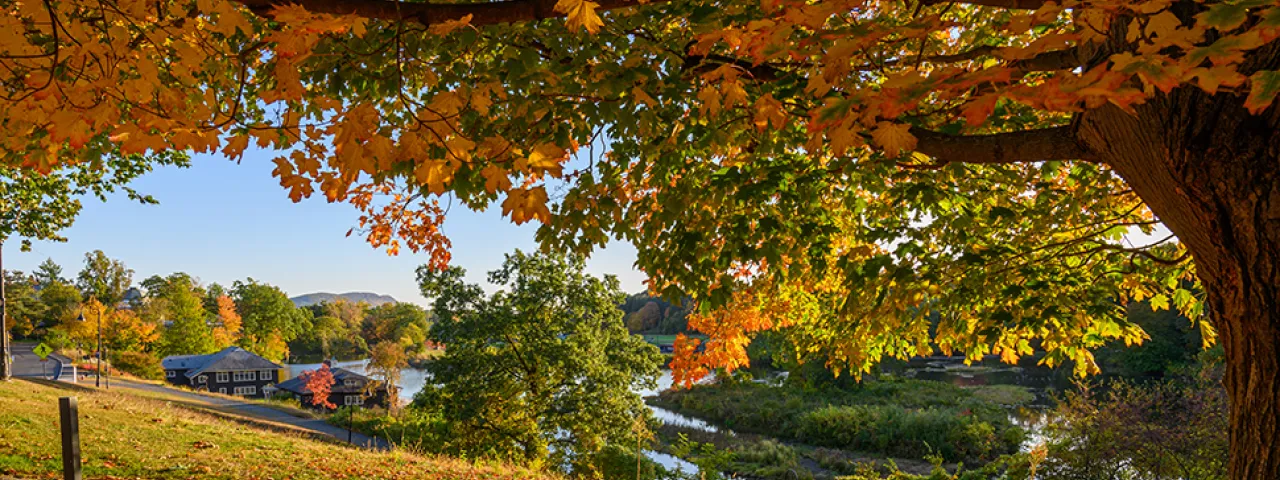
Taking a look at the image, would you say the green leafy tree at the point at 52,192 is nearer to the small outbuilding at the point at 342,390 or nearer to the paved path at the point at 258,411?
the paved path at the point at 258,411

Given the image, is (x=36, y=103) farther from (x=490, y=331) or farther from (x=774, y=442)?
(x=774, y=442)

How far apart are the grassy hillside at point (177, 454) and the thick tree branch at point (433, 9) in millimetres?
6111

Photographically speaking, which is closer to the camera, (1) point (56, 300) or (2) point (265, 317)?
(1) point (56, 300)

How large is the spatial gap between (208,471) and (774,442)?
16170mm

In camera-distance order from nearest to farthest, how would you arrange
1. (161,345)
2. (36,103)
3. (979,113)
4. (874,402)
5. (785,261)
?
1. (979,113)
2. (36,103)
3. (785,261)
4. (874,402)
5. (161,345)

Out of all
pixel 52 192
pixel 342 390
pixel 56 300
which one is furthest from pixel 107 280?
pixel 52 192

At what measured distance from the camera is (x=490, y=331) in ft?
47.6

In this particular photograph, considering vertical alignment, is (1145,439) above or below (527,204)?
below

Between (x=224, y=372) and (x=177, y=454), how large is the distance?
Result: 37.1 m

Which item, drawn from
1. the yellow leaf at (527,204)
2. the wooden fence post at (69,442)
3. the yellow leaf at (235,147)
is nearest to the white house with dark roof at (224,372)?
the wooden fence post at (69,442)

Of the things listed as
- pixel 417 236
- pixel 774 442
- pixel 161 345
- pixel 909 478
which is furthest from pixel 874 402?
pixel 161 345

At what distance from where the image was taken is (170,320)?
157 ft

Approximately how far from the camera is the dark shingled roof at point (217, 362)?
3788 cm

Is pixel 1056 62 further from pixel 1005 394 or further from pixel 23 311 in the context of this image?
pixel 23 311
